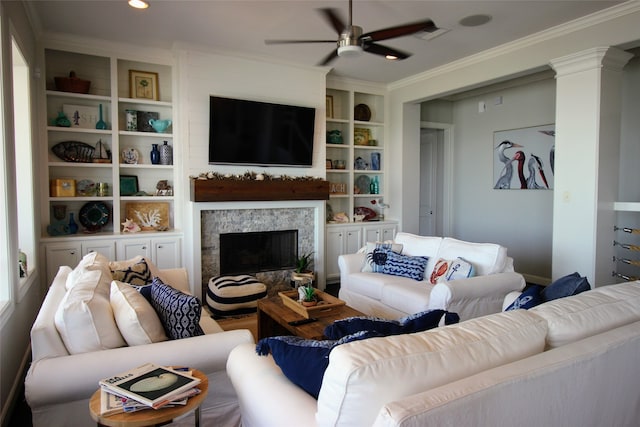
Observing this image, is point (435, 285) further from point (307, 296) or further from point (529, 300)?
point (529, 300)

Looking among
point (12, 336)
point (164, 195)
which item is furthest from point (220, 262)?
point (12, 336)

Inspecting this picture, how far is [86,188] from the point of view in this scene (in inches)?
180

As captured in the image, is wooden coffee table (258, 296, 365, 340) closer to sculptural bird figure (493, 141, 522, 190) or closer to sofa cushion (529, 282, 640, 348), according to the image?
sofa cushion (529, 282, 640, 348)

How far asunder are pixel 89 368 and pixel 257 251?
3.49 m

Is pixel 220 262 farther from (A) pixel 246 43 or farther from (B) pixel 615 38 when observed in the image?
(B) pixel 615 38

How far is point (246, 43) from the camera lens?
445 cm

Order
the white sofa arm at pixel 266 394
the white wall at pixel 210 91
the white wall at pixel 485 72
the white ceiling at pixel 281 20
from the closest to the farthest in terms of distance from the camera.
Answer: the white sofa arm at pixel 266 394 → the white ceiling at pixel 281 20 → the white wall at pixel 485 72 → the white wall at pixel 210 91

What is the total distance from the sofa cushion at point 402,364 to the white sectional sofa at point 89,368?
2.90 feet

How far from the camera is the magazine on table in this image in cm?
146

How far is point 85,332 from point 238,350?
2.25 feet

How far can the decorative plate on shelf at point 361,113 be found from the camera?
20.2 feet

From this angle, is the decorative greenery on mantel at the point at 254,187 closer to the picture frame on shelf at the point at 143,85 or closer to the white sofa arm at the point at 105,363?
the picture frame on shelf at the point at 143,85

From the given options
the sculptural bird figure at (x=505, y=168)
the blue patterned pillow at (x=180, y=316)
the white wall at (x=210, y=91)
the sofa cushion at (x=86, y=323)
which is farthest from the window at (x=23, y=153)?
the sculptural bird figure at (x=505, y=168)

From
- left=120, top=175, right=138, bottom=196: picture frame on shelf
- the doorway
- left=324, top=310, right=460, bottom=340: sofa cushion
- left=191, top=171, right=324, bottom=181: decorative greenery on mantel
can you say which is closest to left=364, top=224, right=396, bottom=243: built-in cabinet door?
the doorway
